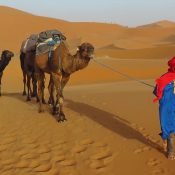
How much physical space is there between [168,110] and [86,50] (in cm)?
236

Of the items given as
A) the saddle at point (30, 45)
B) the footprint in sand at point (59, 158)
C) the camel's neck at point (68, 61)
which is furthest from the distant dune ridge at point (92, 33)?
the footprint in sand at point (59, 158)

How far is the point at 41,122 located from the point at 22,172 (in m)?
2.66

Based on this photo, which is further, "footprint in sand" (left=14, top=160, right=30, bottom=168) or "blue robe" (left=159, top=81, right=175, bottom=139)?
"footprint in sand" (left=14, top=160, right=30, bottom=168)

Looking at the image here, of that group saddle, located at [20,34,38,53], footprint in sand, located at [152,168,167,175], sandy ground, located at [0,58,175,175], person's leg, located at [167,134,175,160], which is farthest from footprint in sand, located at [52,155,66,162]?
saddle, located at [20,34,38,53]

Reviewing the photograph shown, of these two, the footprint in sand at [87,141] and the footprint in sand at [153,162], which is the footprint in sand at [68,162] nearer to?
the footprint in sand at [87,141]

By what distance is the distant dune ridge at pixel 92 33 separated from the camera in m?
50.0

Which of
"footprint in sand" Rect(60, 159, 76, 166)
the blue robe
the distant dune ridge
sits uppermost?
the blue robe

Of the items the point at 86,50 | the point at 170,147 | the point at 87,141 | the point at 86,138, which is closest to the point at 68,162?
the point at 87,141

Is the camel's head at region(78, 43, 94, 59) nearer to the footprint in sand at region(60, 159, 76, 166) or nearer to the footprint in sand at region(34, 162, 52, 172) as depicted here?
the footprint in sand at region(60, 159, 76, 166)

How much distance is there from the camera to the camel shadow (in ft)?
21.8

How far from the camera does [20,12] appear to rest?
7006 cm

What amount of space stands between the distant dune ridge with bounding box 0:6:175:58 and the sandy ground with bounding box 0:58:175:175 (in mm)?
29368

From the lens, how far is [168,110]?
220 inches

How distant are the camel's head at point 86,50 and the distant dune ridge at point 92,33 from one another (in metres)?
31.2
